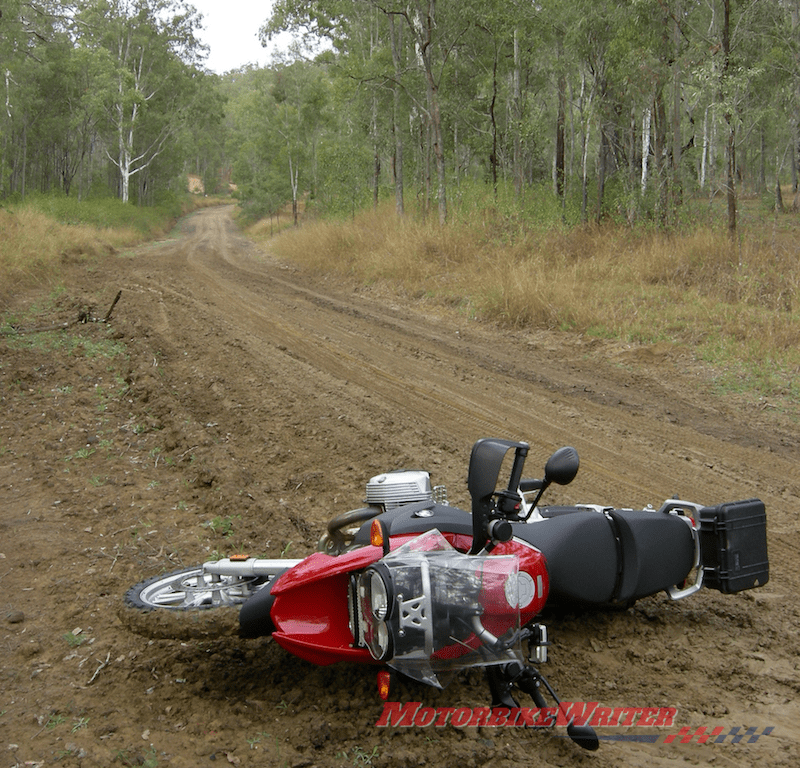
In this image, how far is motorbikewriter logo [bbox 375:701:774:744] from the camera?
291 cm

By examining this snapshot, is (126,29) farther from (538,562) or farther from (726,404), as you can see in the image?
(538,562)

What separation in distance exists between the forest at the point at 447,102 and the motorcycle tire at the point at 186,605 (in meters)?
14.0

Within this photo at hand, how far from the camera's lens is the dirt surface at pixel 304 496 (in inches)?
115

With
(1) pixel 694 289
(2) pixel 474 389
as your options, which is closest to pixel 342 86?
(1) pixel 694 289

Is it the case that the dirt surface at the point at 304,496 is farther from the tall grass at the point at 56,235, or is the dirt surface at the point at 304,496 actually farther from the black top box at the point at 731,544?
the tall grass at the point at 56,235

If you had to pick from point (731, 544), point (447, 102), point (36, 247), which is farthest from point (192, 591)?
point (447, 102)

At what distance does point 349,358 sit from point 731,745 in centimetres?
730

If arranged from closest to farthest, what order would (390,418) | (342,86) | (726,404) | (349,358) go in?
1. (390,418)
2. (726,404)
3. (349,358)
4. (342,86)

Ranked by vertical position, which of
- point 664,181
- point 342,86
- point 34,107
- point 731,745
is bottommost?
point 731,745

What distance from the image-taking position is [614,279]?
44.5ft

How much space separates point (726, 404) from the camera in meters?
8.05

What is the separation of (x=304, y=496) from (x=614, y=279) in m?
9.84

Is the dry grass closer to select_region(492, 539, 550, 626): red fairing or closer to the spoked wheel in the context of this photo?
the spoked wheel

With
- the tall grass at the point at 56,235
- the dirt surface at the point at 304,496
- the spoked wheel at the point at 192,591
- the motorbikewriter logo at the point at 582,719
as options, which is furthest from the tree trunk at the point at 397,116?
the motorbikewriter logo at the point at 582,719
